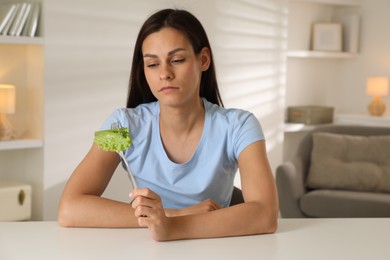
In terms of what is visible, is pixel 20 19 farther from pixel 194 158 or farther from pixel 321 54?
pixel 321 54

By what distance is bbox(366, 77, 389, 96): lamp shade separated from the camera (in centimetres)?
595

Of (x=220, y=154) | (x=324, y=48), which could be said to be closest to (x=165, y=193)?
(x=220, y=154)

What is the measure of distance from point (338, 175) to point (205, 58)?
2544 mm

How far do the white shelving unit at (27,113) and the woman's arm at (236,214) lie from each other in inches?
85.7

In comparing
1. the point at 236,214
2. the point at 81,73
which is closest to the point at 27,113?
the point at 81,73

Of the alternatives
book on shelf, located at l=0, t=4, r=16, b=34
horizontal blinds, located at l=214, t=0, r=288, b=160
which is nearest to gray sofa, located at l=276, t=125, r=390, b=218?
horizontal blinds, located at l=214, t=0, r=288, b=160

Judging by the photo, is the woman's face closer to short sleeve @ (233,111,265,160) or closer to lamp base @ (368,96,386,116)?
short sleeve @ (233,111,265,160)

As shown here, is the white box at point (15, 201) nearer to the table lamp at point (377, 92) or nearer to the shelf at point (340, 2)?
the shelf at point (340, 2)

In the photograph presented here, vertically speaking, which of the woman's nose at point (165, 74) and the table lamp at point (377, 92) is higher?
the woman's nose at point (165, 74)

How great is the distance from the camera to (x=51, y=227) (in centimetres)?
200

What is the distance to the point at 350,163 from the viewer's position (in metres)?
4.80

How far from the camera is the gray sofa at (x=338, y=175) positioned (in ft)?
14.6

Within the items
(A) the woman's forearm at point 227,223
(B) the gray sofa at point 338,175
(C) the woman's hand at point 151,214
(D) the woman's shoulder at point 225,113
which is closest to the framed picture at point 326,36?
(B) the gray sofa at point 338,175

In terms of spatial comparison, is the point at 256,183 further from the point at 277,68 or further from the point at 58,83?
the point at 277,68
